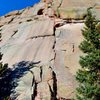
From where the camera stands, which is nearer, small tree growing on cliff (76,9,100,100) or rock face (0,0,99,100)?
small tree growing on cliff (76,9,100,100)

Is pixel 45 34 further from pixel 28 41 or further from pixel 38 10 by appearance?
pixel 38 10

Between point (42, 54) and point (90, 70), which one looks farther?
point (42, 54)

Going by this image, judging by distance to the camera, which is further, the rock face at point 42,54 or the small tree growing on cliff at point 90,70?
the rock face at point 42,54

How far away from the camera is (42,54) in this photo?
35.1 m

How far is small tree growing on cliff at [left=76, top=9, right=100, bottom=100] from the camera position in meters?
25.6

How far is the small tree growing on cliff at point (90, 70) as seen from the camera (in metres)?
25.6

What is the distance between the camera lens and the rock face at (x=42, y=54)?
96.2ft

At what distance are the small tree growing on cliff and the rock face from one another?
2297 millimetres

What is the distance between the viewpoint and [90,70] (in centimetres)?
2797

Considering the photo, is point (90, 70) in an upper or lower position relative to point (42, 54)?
lower

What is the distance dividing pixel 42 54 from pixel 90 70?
831 centimetres

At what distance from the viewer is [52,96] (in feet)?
94.1

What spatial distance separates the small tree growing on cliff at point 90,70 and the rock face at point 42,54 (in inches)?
90.4

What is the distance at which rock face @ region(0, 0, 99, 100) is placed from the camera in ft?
96.2
